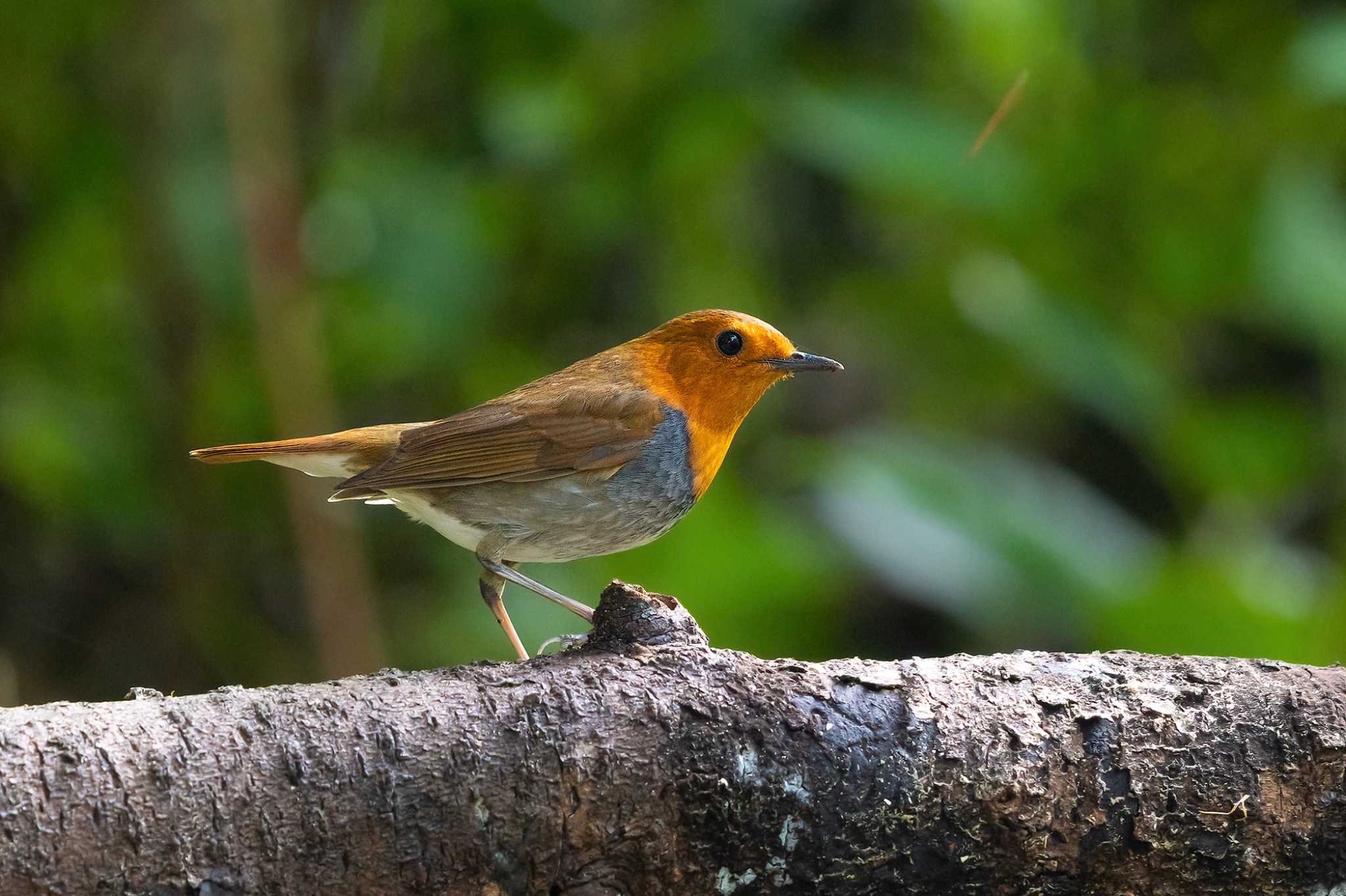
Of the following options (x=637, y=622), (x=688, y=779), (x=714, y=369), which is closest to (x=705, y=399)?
(x=714, y=369)

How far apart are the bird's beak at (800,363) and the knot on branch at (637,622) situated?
1405 mm

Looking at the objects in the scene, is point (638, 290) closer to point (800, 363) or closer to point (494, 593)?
point (800, 363)

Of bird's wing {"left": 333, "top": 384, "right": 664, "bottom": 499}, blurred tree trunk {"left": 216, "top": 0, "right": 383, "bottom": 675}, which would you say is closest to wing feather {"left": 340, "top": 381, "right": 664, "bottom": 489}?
bird's wing {"left": 333, "top": 384, "right": 664, "bottom": 499}

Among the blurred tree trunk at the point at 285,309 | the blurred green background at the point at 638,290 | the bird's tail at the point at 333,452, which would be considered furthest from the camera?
the blurred green background at the point at 638,290

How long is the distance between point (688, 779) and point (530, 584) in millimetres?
1357

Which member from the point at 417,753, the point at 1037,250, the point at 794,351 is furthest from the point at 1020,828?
the point at 1037,250

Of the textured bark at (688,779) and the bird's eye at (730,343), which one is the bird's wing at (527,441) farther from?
the textured bark at (688,779)

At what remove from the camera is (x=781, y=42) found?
535 cm

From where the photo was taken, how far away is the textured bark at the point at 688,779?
204cm

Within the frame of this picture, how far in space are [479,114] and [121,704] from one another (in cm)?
347

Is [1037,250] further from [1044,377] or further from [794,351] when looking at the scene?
[794,351]

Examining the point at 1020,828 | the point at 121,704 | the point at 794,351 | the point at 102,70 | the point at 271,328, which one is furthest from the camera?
the point at 102,70

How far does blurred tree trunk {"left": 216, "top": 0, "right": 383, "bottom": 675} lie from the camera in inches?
178

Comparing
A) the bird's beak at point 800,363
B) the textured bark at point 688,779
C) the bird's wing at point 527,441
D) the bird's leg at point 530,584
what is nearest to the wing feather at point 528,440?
the bird's wing at point 527,441
